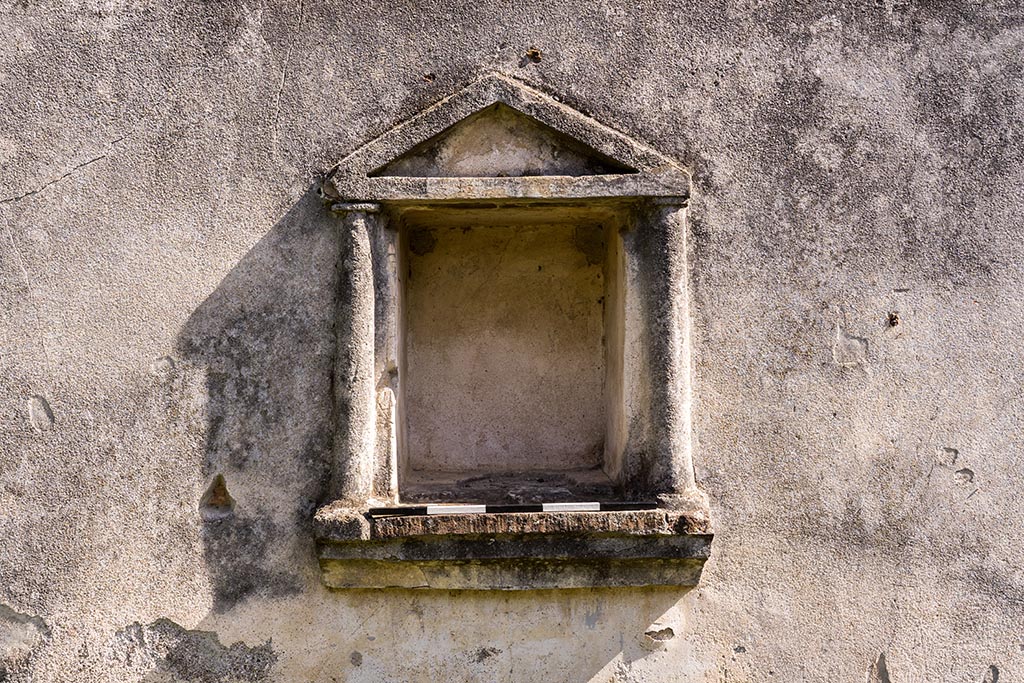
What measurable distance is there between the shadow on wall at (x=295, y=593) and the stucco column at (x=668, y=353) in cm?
46

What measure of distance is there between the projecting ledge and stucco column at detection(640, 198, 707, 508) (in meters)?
0.18

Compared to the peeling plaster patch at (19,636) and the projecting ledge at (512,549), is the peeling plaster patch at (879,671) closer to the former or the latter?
the projecting ledge at (512,549)

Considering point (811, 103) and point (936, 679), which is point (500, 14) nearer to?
point (811, 103)

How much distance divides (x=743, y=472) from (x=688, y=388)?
0.37 meters

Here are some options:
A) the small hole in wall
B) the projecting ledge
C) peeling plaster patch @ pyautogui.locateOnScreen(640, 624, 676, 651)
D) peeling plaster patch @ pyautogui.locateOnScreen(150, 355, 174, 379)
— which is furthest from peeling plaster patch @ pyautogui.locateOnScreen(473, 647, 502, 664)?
peeling plaster patch @ pyautogui.locateOnScreen(150, 355, 174, 379)

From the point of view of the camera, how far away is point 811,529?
344 cm

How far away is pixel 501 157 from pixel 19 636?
2.47 m

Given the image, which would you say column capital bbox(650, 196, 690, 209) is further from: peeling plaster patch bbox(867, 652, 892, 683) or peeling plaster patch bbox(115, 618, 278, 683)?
peeling plaster patch bbox(115, 618, 278, 683)

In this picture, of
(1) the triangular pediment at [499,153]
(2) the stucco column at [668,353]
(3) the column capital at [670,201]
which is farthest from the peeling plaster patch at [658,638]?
(1) the triangular pediment at [499,153]

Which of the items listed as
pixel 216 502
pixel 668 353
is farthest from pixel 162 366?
pixel 668 353

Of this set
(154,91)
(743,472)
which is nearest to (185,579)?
(154,91)

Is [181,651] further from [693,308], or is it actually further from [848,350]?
[848,350]

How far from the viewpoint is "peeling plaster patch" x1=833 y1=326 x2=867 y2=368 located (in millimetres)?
3471

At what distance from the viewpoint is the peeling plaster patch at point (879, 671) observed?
3.43m
